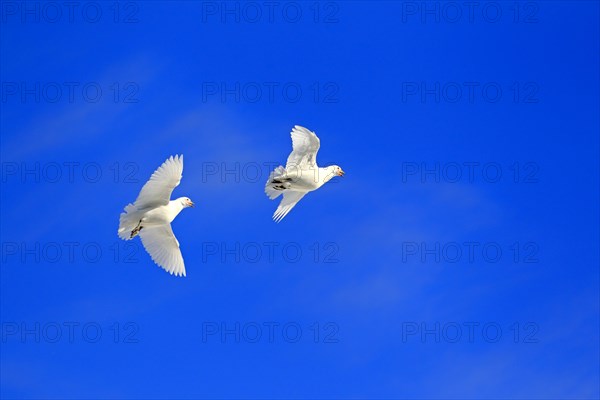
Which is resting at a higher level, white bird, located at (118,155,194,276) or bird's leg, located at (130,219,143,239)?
white bird, located at (118,155,194,276)

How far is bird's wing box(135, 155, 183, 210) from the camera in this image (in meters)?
37.2

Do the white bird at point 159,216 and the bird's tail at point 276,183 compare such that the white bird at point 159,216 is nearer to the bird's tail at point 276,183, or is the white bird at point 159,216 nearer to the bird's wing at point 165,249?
the bird's wing at point 165,249

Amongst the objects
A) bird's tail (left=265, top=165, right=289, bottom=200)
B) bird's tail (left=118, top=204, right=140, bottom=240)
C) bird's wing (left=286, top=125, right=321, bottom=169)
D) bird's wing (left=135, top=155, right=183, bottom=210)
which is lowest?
bird's tail (left=118, top=204, right=140, bottom=240)

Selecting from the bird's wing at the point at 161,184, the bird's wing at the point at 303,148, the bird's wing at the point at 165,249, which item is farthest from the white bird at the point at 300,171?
the bird's wing at the point at 165,249

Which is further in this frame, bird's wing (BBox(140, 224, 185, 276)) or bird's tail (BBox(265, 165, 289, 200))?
bird's wing (BBox(140, 224, 185, 276))

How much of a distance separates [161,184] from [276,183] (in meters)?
4.32

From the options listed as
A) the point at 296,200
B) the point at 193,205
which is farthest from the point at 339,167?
the point at 193,205

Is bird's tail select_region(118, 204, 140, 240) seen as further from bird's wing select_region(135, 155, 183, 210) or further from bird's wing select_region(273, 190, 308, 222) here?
bird's wing select_region(273, 190, 308, 222)

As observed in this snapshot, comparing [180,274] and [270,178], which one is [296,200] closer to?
[270,178]

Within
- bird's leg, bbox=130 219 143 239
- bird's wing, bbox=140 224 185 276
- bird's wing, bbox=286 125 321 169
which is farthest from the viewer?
bird's wing, bbox=140 224 185 276

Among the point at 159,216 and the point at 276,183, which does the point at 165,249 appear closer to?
the point at 159,216

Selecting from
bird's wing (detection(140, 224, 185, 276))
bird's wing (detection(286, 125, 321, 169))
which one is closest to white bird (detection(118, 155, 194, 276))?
bird's wing (detection(140, 224, 185, 276))

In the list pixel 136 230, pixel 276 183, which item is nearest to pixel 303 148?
pixel 276 183

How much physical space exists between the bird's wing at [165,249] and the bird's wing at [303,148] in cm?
575
